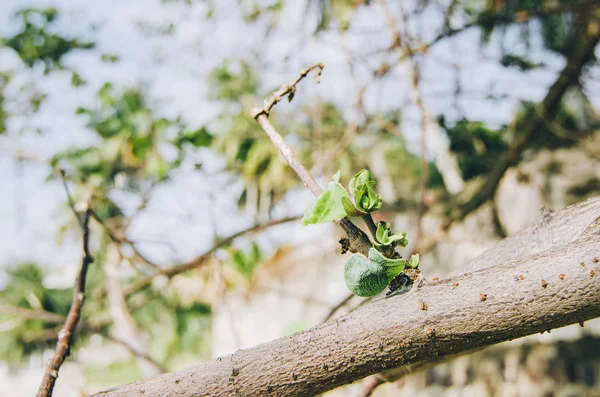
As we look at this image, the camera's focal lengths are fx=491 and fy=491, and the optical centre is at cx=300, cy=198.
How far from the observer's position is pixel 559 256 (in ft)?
2.48


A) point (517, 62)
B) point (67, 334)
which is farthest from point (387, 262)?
point (517, 62)

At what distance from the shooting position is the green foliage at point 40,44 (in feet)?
10.5

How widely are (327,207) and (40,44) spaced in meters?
3.21

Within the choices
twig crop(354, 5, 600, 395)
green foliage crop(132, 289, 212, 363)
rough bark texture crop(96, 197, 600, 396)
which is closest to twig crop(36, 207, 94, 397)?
rough bark texture crop(96, 197, 600, 396)

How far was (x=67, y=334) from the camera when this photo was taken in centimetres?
117

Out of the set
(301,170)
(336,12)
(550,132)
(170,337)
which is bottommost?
(301,170)

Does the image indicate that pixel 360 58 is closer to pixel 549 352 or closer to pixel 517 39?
pixel 517 39

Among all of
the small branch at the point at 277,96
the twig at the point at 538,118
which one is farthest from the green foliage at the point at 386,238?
the twig at the point at 538,118

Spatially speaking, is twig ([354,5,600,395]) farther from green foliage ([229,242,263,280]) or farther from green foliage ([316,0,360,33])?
green foliage ([316,0,360,33])

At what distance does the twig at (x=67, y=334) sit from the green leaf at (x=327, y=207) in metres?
0.64

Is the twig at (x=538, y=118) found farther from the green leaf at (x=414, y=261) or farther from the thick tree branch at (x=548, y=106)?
the green leaf at (x=414, y=261)

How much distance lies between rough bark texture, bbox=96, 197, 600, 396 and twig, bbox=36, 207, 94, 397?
26 centimetres

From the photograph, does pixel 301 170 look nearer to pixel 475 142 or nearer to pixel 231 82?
pixel 475 142

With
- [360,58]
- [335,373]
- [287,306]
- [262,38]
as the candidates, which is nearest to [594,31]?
[360,58]
